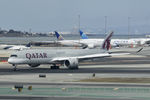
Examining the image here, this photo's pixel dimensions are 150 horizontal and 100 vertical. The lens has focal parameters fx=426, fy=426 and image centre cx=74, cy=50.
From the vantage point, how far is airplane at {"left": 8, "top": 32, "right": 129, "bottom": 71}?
67.1 metres

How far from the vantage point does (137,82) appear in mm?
48125

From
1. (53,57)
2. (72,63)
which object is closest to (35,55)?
(53,57)

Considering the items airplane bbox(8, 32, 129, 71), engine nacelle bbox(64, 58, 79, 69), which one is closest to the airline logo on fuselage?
airplane bbox(8, 32, 129, 71)

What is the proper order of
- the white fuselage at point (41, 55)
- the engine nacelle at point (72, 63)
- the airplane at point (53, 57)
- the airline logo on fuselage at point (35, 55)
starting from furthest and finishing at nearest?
the engine nacelle at point (72, 63)
the airline logo on fuselage at point (35, 55)
the airplane at point (53, 57)
the white fuselage at point (41, 55)

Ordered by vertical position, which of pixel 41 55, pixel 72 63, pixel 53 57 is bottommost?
pixel 72 63

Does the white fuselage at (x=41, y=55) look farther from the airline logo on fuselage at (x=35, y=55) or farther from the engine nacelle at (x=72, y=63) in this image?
the engine nacelle at (x=72, y=63)

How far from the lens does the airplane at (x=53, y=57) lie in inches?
2643

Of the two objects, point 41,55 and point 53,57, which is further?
point 53,57

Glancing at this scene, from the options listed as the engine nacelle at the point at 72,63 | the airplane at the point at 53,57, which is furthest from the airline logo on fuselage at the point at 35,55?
the engine nacelle at the point at 72,63

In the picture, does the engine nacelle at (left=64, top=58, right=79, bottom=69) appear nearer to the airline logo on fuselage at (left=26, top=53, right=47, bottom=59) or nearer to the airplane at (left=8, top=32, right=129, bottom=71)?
the airplane at (left=8, top=32, right=129, bottom=71)

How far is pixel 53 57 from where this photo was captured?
7106cm

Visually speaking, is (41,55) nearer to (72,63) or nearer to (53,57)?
(53,57)

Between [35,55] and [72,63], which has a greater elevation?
[35,55]

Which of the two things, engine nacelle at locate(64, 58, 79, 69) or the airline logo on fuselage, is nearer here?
the airline logo on fuselage
